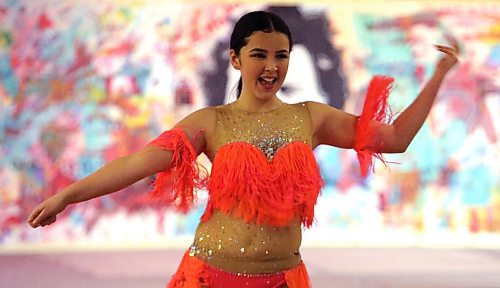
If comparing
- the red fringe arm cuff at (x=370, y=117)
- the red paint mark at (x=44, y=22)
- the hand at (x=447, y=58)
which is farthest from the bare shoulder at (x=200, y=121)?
the red paint mark at (x=44, y=22)

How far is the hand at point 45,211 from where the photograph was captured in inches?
59.4

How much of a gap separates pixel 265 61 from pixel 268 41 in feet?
0.15

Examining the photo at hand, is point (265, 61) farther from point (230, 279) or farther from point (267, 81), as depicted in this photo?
point (230, 279)

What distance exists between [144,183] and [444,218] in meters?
1.92

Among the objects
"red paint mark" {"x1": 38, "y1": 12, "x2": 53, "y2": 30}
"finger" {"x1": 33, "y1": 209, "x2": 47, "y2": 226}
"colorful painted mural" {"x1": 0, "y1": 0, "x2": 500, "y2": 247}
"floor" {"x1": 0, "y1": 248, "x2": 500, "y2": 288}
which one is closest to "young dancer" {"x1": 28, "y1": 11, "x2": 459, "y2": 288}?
"finger" {"x1": 33, "y1": 209, "x2": 47, "y2": 226}

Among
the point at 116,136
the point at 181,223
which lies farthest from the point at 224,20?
the point at 181,223

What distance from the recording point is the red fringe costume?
1.56 metres

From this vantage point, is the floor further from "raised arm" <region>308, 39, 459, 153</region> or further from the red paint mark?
"raised arm" <region>308, 39, 459, 153</region>

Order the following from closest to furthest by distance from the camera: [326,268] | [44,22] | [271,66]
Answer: [271,66]
[326,268]
[44,22]

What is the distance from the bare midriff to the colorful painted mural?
284 cm

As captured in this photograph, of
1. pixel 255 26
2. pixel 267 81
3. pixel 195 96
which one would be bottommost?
pixel 267 81

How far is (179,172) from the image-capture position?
5.26 ft

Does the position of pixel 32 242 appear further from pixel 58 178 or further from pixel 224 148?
pixel 224 148

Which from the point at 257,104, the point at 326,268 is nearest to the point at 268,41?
the point at 257,104
